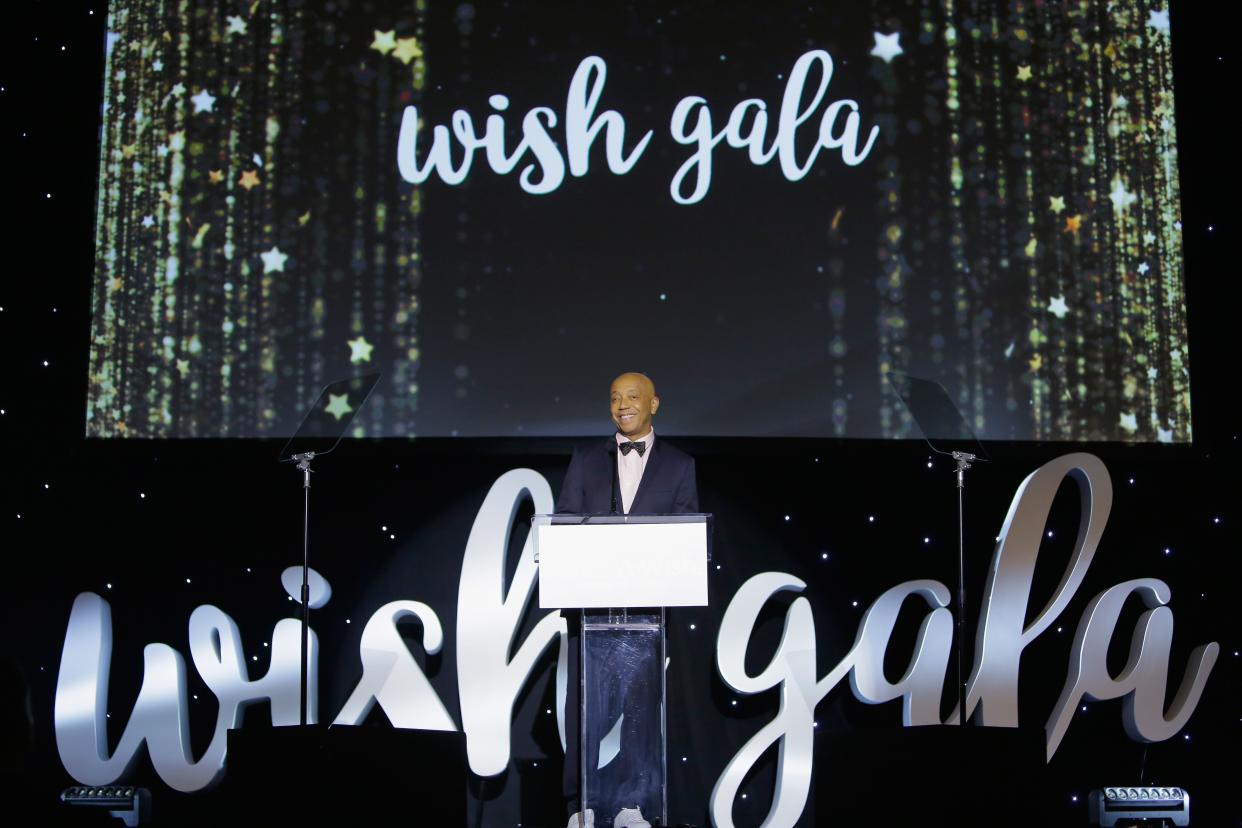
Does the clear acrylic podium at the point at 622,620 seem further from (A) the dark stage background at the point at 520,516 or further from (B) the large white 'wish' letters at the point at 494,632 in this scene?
(A) the dark stage background at the point at 520,516

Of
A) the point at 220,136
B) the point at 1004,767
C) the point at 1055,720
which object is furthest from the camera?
the point at 220,136

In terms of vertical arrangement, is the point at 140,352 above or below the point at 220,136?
below

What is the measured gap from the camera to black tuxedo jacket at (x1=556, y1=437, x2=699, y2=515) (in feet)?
13.5

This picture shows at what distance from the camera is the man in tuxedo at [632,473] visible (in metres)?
4.12

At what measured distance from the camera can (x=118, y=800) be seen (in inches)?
167

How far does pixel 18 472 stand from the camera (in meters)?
4.76

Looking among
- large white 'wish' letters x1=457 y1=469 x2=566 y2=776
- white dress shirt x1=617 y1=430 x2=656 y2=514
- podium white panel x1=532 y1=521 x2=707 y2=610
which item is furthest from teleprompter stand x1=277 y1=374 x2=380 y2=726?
podium white panel x1=532 y1=521 x2=707 y2=610

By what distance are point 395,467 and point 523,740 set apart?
1.16 meters

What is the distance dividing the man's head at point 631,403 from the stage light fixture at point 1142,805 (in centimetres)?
210

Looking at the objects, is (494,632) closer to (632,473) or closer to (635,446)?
(632,473)

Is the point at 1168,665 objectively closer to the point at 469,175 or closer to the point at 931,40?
the point at 931,40

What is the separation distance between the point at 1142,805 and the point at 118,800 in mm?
3606

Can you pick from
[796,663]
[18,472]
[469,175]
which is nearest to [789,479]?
[796,663]

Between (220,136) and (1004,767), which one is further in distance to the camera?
(220,136)
